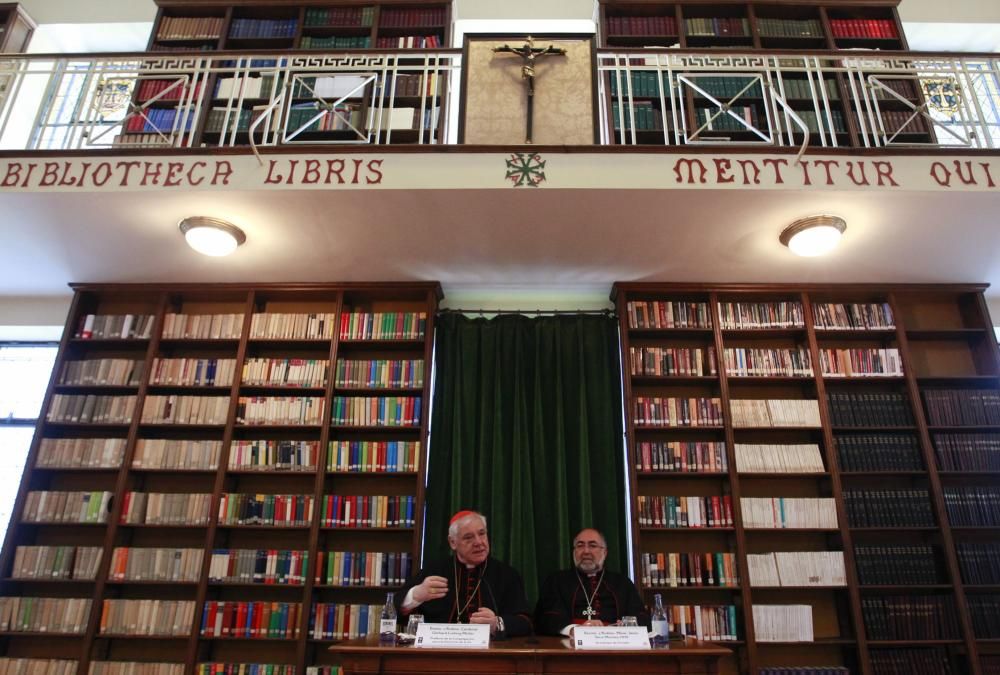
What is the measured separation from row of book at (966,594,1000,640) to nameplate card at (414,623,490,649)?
3143 millimetres

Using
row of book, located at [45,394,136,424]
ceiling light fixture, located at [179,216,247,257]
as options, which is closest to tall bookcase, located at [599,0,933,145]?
ceiling light fixture, located at [179,216,247,257]

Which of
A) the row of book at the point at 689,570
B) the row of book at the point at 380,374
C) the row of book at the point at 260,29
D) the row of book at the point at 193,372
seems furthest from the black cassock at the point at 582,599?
the row of book at the point at 260,29

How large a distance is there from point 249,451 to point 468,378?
4.88ft

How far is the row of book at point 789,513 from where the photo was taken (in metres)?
3.90

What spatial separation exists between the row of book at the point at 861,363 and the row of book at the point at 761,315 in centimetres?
29

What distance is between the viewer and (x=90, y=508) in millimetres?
4008

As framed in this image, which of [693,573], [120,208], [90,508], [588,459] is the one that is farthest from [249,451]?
[693,573]

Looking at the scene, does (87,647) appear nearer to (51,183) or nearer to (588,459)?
(51,183)

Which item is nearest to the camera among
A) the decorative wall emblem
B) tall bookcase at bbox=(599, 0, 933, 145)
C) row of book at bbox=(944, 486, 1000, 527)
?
the decorative wall emblem

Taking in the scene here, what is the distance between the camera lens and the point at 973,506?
392 cm

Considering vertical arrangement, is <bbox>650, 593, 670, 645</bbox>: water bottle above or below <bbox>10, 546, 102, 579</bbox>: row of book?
below

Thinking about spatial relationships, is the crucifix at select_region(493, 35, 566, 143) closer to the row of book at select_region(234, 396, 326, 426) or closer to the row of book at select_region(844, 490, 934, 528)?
the row of book at select_region(234, 396, 326, 426)

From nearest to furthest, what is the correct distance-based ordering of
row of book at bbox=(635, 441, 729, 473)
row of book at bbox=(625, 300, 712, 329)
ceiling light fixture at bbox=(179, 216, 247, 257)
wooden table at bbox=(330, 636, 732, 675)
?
wooden table at bbox=(330, 636, 732, 675), ceiling light fixture at bbox=(179, 216, 247, 257), row of book at bbox=(635, 441, 729, 473), row of book at bbox=(625, 300, 712, 329)

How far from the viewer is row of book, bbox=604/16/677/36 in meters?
5.04
